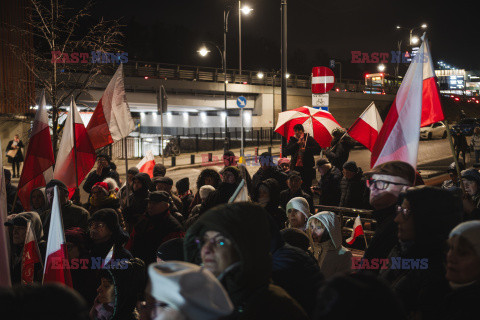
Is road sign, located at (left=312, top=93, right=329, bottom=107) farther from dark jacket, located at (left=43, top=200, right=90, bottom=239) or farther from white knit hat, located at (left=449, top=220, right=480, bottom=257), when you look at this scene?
white knit hat, located at (left=449, top=220, right=480, bottom=257)

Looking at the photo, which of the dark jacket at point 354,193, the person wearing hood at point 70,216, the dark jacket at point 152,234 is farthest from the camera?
the dark jacket at point 354,193

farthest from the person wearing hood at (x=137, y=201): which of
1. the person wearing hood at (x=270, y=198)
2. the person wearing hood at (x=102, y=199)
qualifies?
the person wearing hood at (x=270, y=198)

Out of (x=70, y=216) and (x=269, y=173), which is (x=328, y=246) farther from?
(x=269, y=173)

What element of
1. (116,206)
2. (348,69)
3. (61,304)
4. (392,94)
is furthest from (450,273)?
(348,69)

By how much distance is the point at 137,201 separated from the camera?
6.71 m

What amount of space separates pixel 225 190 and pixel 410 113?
8.47 feet

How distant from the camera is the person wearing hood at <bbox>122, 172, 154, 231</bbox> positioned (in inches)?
235

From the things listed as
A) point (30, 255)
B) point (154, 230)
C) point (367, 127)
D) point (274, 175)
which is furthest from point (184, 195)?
point (30, 255)

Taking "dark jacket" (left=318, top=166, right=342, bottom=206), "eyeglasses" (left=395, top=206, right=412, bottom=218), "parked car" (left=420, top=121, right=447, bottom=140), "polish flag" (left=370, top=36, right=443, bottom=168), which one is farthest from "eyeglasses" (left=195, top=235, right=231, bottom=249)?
"parked car" (left=420, top=121, right=447, bottom=140)

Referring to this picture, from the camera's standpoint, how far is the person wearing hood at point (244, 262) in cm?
207

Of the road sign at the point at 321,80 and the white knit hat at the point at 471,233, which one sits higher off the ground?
the road sign at the point at 321,80

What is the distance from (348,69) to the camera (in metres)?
112

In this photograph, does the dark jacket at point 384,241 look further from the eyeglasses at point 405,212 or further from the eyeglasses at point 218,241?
the eyeglasses at point 218,241

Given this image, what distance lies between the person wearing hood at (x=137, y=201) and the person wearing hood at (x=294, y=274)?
11.5 feet
